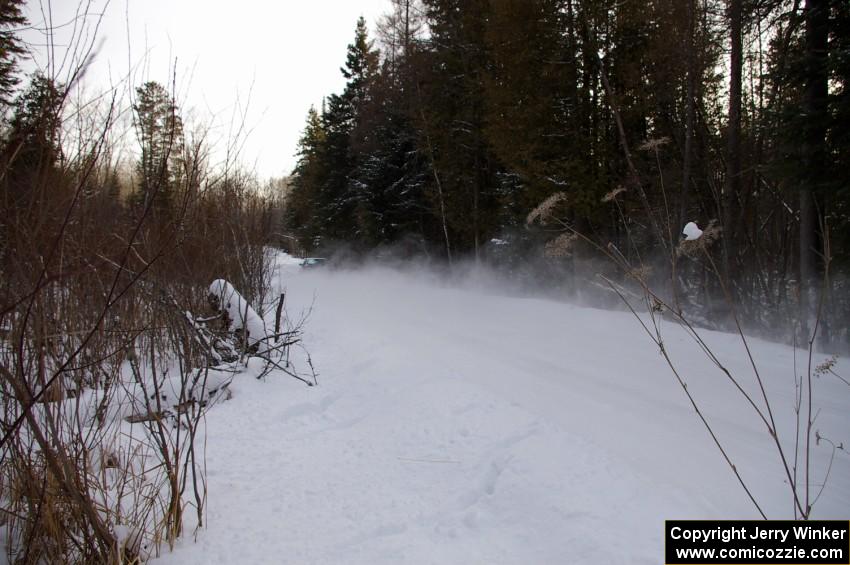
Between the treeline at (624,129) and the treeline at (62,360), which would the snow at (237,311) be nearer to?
the treeline at (62,360)

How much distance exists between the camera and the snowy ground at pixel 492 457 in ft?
6.86

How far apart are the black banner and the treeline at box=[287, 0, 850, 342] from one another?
91 centimetres

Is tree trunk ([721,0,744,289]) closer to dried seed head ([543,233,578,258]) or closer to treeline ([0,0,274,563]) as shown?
dried seed head ([543,233,578,258])

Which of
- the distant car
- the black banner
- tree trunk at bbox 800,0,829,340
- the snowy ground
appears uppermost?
tree trunk at bbox 800,0,829,340

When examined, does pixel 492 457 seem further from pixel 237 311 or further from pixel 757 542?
pixel 237 311

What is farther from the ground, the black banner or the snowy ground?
the black banner

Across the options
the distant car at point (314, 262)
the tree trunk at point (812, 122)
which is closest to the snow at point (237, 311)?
the tree trunk at point (812, 122)

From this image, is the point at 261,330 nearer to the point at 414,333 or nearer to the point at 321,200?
the point at 414,333

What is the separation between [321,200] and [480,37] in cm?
1309

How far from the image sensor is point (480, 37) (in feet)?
47.0

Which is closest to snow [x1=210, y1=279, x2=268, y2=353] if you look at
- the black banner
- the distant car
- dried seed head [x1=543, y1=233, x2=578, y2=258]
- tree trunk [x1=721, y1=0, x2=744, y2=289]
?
dried seed head [x1=543, y1=233, x2=578, y2=258]

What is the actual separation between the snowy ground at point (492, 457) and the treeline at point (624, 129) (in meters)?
1.17

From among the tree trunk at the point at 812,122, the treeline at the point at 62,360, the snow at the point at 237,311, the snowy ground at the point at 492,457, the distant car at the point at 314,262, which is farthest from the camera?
the distant car at the point at 314,262

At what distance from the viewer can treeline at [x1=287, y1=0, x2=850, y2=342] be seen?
5.66m
